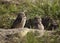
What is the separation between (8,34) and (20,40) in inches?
33.0

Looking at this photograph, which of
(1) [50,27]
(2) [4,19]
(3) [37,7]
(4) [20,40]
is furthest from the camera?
(3) [37,7]

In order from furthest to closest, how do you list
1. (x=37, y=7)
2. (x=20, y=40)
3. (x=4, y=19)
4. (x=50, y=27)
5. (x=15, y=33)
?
1. (x=37, y=7)
2. (x=4, y=19)
3. (x=50, y=27)
4. (x=15, y=33)
5. (x=20, y=40)

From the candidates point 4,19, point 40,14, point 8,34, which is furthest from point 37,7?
point 8,34

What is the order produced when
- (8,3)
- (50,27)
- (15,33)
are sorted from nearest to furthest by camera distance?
(15,33) < (50,27) < (8,3)

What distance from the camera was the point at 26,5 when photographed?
1427 centimetres

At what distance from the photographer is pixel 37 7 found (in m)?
13.5

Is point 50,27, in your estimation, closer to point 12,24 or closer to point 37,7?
point 12,24

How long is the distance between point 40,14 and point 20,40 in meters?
4.32

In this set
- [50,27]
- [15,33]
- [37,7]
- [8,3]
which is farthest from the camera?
[8,3]

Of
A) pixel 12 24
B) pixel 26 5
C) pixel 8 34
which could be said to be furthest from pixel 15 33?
pixel 26 5

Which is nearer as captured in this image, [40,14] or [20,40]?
[20,40]

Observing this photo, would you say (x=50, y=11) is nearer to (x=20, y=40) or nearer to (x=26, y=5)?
(x=26, y=5)

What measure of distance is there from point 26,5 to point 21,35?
5.37m

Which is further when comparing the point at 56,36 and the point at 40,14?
the point at 40,14
